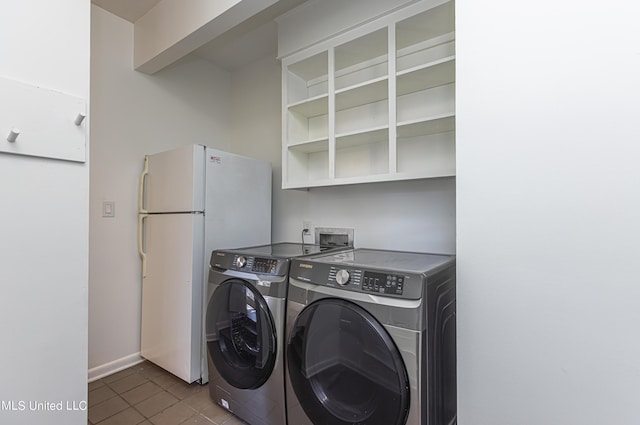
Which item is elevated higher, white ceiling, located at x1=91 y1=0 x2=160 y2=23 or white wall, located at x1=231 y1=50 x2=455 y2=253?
white ceiling, located at x1=91 y1=0 x2=160 y2=23

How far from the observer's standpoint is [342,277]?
4.06ft

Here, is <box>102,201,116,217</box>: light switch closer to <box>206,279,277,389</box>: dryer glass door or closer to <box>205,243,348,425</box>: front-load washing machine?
<box>205,243,348,425</box>: front-load washing machine

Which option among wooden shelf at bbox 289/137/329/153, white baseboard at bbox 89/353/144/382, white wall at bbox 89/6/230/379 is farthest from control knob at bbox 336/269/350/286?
white baseboard at bbox 89/353/144/382

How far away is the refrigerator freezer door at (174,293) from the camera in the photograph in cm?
199

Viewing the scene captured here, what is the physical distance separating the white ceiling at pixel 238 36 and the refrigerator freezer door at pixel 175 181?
3.63 ft

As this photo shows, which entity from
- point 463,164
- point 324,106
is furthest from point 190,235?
point 463,164

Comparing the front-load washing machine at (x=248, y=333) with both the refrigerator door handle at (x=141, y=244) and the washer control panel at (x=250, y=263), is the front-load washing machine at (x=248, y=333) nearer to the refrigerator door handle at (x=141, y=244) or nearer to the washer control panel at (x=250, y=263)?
the washer control panel at (x=250, y=263)

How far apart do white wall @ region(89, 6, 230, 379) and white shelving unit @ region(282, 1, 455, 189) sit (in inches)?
48.3

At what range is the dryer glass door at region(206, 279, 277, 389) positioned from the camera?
59.4 inches

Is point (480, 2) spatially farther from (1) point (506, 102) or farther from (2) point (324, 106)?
(2) point (324, 106)

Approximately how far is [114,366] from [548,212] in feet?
9.49

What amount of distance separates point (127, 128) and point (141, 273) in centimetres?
120

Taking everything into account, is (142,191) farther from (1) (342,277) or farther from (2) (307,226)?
(1) (342,277)

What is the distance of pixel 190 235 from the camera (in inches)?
78.3
